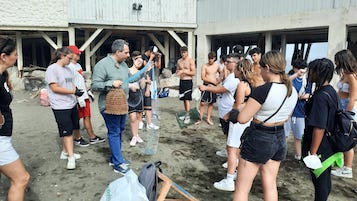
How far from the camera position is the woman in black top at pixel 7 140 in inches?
85.9

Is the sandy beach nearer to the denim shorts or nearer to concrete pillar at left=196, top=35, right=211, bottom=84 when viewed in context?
the denim shorts

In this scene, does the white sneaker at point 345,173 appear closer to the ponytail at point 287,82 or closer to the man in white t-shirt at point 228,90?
the man in white t-shirt at point 228,90

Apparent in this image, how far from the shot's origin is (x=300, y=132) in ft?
14.1

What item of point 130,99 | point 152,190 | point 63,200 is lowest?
point 63,200

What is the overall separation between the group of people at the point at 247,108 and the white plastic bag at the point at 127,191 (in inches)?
27.6

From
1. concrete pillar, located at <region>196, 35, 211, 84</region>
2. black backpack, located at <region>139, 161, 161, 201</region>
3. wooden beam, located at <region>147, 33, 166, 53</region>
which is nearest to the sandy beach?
black backpack, located at <region>139, 161, 161, 201</region>

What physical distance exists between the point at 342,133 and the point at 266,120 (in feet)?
2.89

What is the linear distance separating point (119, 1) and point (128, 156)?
8.30m

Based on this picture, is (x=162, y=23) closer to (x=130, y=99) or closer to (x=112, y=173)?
(x=130, y=99)

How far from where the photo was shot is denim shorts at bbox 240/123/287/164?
229cm

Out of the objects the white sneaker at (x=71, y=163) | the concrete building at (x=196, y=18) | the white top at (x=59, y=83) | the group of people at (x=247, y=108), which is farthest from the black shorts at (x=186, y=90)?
the concrete building at (x=196, y=18)

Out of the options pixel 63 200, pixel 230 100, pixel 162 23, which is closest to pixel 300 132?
pixel 230 100

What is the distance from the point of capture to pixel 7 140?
2.25m

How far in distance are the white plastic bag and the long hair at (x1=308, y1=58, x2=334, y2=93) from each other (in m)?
1.85
